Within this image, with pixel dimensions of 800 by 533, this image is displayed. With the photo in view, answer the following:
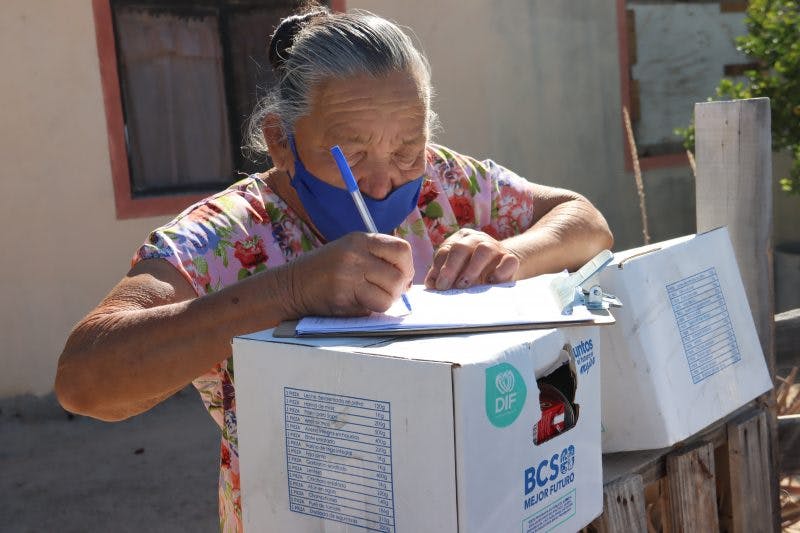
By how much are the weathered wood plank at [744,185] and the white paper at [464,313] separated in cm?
90

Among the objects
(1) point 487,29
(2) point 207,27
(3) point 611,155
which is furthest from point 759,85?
(2) point 207,27

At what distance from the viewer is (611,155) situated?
7.21 metres

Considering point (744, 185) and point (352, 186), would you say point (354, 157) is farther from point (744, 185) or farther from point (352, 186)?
point (744, 185)

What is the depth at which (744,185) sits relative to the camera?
218cm

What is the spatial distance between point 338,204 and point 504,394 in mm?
750

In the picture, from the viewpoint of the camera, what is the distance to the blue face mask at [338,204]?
68.9 inches

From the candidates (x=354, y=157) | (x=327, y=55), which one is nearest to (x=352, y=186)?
(x=354, y=157)

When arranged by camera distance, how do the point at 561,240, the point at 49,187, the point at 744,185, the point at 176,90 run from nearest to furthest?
the point at 561,240 < the point at 744,185 < the point at 49,187 < the point at 176,90

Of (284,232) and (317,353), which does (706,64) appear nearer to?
(284,232)

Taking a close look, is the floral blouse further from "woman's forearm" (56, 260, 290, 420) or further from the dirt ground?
the dirt ground

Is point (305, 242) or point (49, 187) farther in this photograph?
point (49, 187)

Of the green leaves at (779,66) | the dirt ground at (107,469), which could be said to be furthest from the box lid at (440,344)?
the green leaves at (779,66)

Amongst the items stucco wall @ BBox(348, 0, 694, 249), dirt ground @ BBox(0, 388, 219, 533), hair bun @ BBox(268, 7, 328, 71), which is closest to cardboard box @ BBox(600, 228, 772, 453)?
hair bun @ BBox(268, 7, 328, 71)

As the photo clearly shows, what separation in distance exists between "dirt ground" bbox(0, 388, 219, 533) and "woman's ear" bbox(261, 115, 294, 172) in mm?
2603
